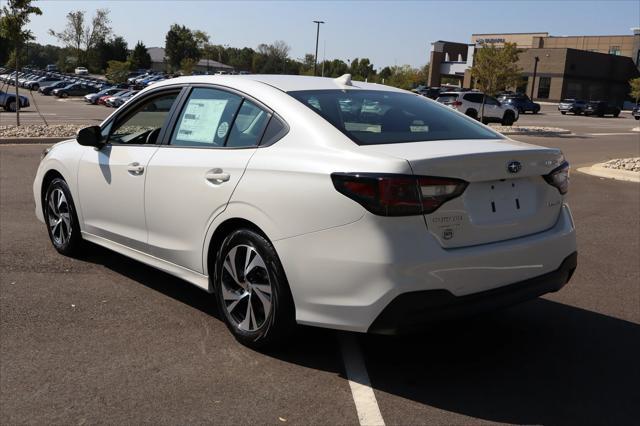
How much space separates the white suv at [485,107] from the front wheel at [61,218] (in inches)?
1123

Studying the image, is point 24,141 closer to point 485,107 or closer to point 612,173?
point 612,173

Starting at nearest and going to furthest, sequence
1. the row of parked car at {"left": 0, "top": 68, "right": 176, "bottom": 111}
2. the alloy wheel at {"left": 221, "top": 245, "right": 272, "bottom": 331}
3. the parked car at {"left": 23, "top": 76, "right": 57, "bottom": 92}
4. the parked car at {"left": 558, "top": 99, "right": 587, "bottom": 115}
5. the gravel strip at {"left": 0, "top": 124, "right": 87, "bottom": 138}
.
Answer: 1. the alloy wheel at {"left": 221, "top": 245, "right": 272, "bottom": 331}
2. the gravel strip at {"left": 0, "top": 124, "right": 87, "bottom": 138}
3. the row of parked car at {"left": 0, "top": 68, "right": 176, "bottom": 111}
4. the parked car at {"left": 558, "top": 99, "right": 587, "bottom": 115}
5. the parked car at {"left": 23, "top": 76, "right": 57, "bottom": 92}

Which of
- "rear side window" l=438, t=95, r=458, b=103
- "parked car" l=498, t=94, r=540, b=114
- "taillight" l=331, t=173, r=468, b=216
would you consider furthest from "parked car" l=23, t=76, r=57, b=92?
"taillight" l=331, t=173, r=468, b=216

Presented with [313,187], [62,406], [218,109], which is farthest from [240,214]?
[62,406]

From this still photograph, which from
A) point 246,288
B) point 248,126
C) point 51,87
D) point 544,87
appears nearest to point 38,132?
point 248,126

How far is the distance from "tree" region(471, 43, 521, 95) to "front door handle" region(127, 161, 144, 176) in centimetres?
3054

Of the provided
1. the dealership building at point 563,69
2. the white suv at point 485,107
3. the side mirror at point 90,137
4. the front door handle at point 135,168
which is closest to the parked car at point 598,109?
the dealership building at point 563,69

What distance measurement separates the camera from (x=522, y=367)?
382 cm

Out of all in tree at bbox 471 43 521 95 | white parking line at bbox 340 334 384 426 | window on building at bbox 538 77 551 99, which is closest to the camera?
white parking line at bbox 340 334 384 426

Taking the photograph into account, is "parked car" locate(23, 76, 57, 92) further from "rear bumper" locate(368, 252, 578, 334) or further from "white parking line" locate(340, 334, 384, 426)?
"rear bumper" locate(368, 252, 578, 334)

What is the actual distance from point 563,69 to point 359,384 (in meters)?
81.2

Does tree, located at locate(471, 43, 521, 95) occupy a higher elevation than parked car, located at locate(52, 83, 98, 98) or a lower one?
higher

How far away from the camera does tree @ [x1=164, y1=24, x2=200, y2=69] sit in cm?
11162

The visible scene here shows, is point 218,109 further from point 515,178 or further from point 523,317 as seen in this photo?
point 523,317
